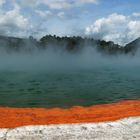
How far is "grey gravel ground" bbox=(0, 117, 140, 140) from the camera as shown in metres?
6.42

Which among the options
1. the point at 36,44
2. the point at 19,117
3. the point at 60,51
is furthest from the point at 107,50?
the point at 19,117

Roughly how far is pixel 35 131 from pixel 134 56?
8412 cm

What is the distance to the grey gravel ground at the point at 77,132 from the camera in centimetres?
642

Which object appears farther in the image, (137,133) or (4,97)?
(4,97)

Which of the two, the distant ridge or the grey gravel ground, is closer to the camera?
the grey gravel ground

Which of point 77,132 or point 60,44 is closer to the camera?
point 77,132

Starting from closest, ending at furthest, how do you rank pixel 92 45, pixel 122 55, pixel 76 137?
1. pixel 76 137
2. pixel 122 55
3. pixel 92 45

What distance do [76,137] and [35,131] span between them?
791 mm

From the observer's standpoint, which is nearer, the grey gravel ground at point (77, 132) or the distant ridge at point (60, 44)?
the grey gravel ground at point (77, 132)

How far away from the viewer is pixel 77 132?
6.66m

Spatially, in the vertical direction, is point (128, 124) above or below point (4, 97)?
above

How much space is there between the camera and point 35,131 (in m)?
6.66

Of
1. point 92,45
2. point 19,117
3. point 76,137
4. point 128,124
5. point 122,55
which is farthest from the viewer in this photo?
point 92,45

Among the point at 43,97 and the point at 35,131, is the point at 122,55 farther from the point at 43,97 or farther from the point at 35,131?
the point at 35,131
